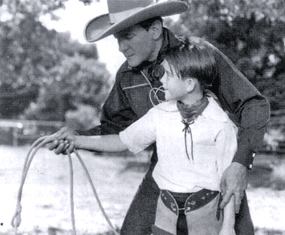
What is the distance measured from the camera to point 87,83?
956cm

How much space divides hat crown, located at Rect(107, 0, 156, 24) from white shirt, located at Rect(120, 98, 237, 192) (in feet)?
2.09

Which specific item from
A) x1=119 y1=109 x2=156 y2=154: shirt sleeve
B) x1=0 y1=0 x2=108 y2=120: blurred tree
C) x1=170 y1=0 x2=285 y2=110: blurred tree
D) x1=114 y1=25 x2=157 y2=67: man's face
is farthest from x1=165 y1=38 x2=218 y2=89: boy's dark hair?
x1=0 y1=0 x2=108 y2=120: blurred tree

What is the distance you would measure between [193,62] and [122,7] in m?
0.70

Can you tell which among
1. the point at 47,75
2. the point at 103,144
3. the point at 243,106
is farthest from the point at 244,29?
the point at 47,75

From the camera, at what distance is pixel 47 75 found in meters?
10.0

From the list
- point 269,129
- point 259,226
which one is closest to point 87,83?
point 269,129

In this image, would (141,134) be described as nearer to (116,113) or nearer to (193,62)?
(193,62)

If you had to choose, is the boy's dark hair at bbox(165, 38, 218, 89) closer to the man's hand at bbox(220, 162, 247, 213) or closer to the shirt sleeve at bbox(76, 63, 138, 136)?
the man's hand at bbox(220, 162, 247, 213)

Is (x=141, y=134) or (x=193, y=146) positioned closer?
(x=193, y=146)

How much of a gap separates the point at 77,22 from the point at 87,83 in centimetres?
525

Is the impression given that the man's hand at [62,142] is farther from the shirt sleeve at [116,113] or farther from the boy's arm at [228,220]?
the boy's arm at [228,220]

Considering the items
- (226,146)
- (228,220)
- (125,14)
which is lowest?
(228,220)

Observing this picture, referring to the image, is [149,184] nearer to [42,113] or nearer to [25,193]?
[25,193]

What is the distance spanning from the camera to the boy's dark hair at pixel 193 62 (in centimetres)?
203
